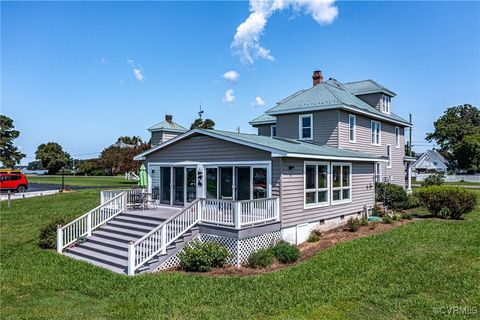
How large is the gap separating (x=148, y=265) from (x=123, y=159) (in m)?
40.2

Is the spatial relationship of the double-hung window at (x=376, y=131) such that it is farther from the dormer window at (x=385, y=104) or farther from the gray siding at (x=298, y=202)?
the gray siding at (x=298, y=202)

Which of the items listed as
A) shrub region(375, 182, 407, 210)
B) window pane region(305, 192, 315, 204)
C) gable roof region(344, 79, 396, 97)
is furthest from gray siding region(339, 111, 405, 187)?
window pane region(305, 192, 315, 204)

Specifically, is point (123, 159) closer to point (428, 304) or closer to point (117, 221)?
point (117, 221)

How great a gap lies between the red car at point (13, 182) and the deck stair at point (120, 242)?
25666 millimetres

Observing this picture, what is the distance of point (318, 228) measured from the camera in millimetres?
14219

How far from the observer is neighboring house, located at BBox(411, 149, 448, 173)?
2758 inches

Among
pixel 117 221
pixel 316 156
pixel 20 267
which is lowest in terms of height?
pixel 20 267

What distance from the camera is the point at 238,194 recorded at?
1319cm

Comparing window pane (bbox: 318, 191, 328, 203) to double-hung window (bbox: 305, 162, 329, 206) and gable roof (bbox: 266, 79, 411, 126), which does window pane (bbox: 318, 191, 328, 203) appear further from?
gable roof (bbox: 266, 79, 411, 126)

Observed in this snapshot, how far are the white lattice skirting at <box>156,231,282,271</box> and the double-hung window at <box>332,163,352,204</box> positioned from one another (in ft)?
16.1

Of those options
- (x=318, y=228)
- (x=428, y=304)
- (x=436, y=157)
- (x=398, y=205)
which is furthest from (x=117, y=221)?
(x=436, y=157)

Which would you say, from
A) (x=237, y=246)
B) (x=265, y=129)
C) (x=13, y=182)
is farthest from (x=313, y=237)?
(x=13, y=182)

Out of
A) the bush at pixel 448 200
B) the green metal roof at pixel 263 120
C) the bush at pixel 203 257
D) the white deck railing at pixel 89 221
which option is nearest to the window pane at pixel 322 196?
the bush at pixel 203 257

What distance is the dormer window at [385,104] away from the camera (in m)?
24.3
